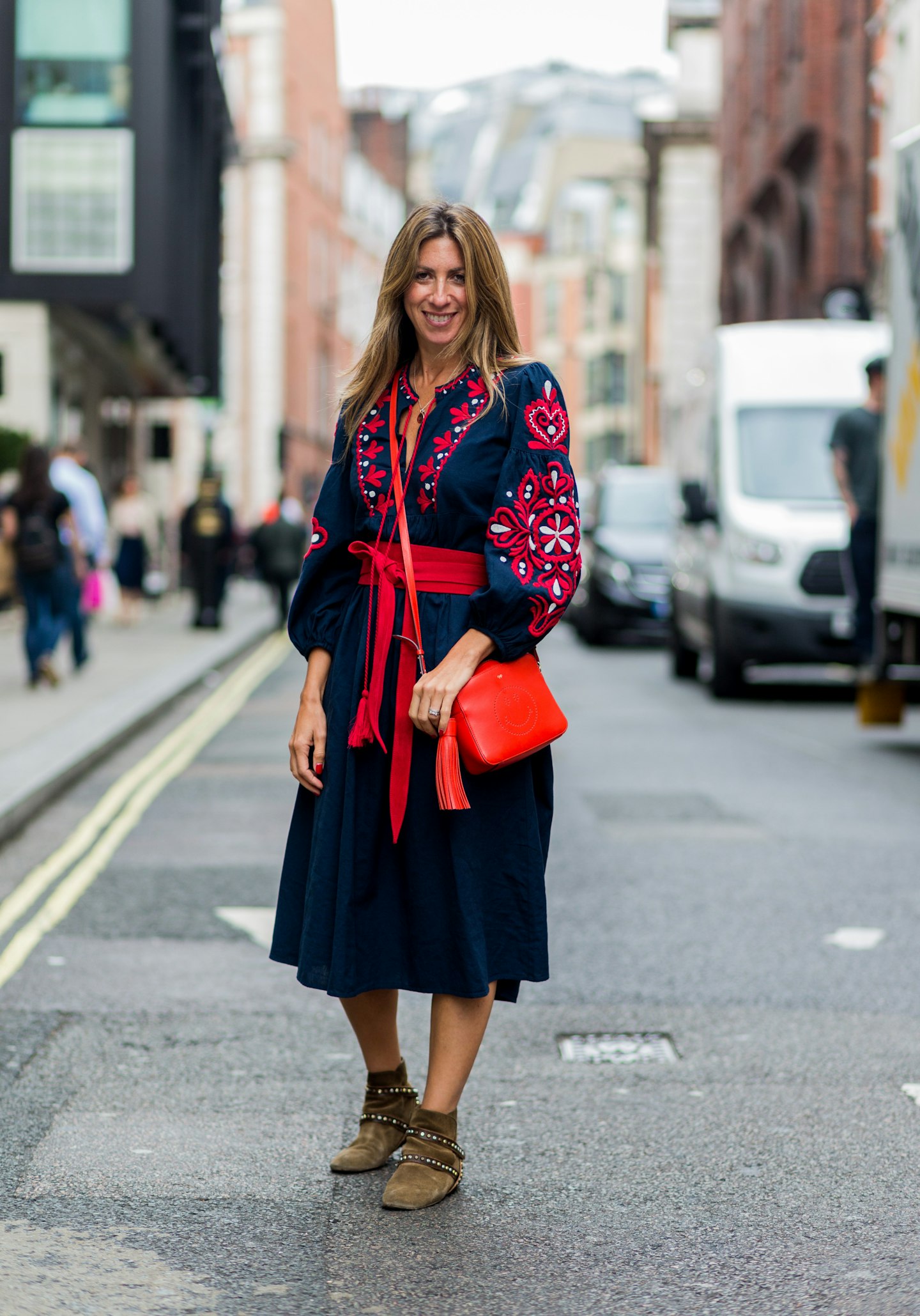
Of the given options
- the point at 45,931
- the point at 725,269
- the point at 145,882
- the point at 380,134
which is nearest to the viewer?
the point at 45,931

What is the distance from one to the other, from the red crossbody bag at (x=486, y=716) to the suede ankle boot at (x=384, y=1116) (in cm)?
70

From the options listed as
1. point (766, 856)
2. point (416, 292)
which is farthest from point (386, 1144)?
point (766, 856)

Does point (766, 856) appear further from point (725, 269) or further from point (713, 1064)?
point (725, 269)

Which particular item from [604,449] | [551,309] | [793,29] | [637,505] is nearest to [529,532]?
[637,505]

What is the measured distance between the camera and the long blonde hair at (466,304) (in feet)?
12.4

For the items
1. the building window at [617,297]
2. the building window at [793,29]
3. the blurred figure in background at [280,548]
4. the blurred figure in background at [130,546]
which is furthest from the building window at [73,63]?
the building window at [617,297]

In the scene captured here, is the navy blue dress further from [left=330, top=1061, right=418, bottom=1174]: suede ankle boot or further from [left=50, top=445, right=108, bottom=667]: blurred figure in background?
[left=50, top=445, right=108, bottom=667]: blurred figure in background

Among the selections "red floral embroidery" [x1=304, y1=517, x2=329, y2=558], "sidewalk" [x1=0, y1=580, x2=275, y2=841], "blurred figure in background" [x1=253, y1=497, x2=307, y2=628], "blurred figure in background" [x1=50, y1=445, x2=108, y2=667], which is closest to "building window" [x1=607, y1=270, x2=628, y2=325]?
"sidewalk" [x1=0, y1=580, x2=275, y2=841]

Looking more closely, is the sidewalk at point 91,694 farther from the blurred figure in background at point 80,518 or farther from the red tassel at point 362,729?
the red tassel at point 362,729

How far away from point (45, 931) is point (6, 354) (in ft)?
72.0

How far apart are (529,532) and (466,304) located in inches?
18.1

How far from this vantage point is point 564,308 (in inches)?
3607

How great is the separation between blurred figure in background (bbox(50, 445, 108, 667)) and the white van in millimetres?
4720

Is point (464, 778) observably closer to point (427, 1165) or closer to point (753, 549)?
point (427, 1165)
